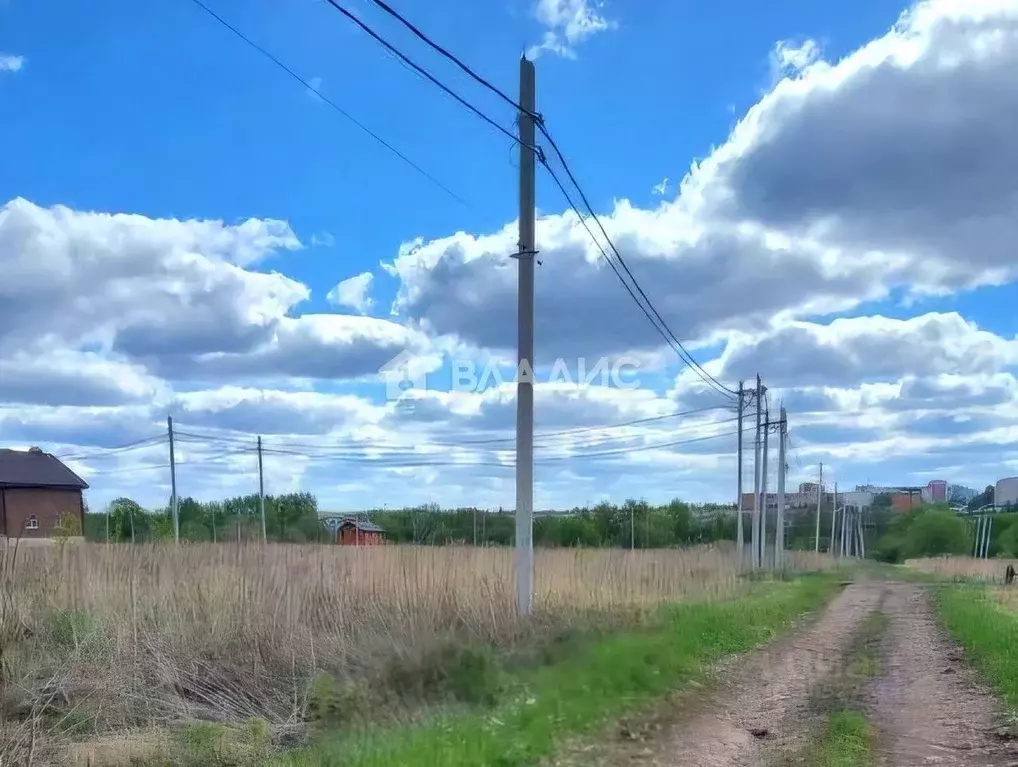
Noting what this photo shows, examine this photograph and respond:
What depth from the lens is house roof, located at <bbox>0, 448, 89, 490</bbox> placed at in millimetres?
47875

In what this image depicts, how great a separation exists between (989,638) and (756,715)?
6.41 metres

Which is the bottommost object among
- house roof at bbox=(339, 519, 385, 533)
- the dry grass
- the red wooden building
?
the dry grass

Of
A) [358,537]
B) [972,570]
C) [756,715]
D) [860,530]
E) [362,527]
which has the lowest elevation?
[860,530]

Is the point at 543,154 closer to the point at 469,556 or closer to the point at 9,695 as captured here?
the point at 469,556

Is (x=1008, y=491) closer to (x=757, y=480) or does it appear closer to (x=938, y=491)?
(x=938, y=491)

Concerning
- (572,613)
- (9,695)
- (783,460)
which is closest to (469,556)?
(572,613)

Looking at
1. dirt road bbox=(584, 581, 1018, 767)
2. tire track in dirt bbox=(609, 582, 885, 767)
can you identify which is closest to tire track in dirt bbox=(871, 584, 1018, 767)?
dirt road bbox=(584, 581, 1018, 767)

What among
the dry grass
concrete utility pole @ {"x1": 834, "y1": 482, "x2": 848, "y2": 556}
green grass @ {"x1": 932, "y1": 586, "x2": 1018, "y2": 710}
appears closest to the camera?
green grass @ {"x1": 932, "y1": 586, "x2": 1018, "y2": 710}

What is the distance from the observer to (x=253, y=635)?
436 inches

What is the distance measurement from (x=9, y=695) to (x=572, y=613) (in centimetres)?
716

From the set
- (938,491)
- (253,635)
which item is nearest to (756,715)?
(253,635)

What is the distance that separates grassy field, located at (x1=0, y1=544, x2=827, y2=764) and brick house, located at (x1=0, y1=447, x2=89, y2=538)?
1309 inches

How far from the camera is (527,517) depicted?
39.3 feet

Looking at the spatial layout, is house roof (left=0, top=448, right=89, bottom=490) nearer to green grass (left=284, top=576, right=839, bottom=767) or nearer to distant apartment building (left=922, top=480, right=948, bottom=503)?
green grass (left=284, top=576, right=839, bottom=767)
